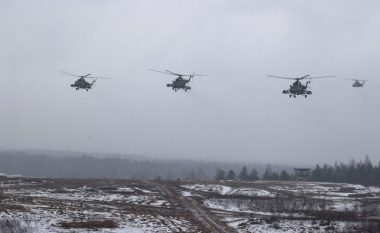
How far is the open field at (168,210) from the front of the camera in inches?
1984

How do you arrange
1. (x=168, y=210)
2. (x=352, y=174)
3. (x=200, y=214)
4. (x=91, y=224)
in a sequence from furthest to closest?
(x=352, y=174)
(x=168, y=210)
(x=200, y=214)
(x=91, y=224)

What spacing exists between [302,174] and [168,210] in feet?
288

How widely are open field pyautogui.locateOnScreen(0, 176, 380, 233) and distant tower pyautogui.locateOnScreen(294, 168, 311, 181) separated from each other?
139ft

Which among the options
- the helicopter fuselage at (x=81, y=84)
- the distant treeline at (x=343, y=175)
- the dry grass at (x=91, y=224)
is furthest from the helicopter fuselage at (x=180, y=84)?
the distant treeline at (x=343, y=175)

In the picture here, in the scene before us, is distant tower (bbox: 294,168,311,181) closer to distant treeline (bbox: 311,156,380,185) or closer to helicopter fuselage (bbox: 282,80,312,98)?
distant treeline (bbox: 311,156,380,185)

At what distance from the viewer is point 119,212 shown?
58688 mm

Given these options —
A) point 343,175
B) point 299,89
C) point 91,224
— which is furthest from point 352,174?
point 91,224

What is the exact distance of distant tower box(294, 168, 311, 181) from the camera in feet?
462

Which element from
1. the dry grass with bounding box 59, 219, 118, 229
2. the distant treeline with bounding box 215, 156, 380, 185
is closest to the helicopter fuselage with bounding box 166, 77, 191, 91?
the dry grass with bounding box 59, 219, 118, 229

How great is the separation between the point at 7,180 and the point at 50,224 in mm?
52959

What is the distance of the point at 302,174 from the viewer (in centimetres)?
14438

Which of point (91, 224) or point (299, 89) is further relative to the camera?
point (299, 89)

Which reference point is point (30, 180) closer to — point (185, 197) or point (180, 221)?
point (185, 197)

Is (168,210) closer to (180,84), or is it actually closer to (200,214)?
(200,214)
